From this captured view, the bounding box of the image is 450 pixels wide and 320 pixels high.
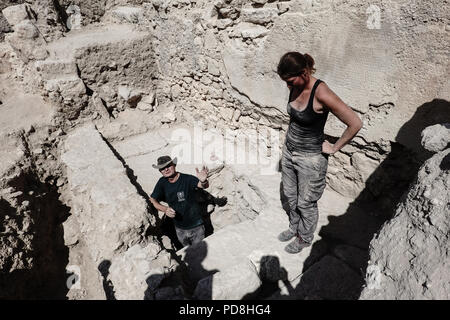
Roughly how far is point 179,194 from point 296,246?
1.48 metres

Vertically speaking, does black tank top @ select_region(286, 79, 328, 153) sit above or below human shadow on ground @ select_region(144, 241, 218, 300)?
above

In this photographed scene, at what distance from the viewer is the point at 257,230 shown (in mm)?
3061

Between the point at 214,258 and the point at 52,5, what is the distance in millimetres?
5259

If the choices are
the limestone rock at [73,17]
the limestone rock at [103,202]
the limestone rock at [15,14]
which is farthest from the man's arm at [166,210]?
the limestone rock at [73,17]

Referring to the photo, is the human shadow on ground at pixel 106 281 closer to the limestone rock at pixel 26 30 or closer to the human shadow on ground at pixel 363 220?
the human shadow on ground at pixel 363 220

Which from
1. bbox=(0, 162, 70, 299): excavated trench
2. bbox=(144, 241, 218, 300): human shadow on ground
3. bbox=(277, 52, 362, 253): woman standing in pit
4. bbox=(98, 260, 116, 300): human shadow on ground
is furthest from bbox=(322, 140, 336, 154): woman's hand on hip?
bbox=(0, 162, 70, 299): excavated trench

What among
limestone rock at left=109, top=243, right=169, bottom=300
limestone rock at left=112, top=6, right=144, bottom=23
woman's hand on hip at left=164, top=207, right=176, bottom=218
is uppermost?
limestone rock at left=112, top=6, right=144, bottom=23

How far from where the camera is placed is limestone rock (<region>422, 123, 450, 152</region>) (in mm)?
1882

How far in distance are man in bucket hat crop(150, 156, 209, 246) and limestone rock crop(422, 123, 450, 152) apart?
2.10m

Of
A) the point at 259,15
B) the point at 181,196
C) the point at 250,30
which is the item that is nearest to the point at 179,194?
the point at 181,196

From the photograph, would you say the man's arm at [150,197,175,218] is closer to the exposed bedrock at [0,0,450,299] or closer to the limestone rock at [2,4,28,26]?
the exposed bedrock at [0,0,450,299]

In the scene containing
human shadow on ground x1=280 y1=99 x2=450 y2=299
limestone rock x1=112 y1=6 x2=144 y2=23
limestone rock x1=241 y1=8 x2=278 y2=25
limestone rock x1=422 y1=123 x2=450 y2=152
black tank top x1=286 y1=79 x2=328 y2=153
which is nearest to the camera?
limestone rock x1=422 y1=123 x2=450 y2=152

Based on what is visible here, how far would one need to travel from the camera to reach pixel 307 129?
7.01 feet

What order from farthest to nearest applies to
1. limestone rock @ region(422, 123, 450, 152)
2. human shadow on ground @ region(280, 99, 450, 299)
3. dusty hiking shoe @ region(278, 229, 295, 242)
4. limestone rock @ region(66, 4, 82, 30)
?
limestone rock @ region(66, 4, 82, 30) → dusty hiking shoe @ region(278, 229, 295, 242) → human shadow on ground @ region(280, 99, 450, 299) → limestone rock @ region(422, 123, 450, 152)
